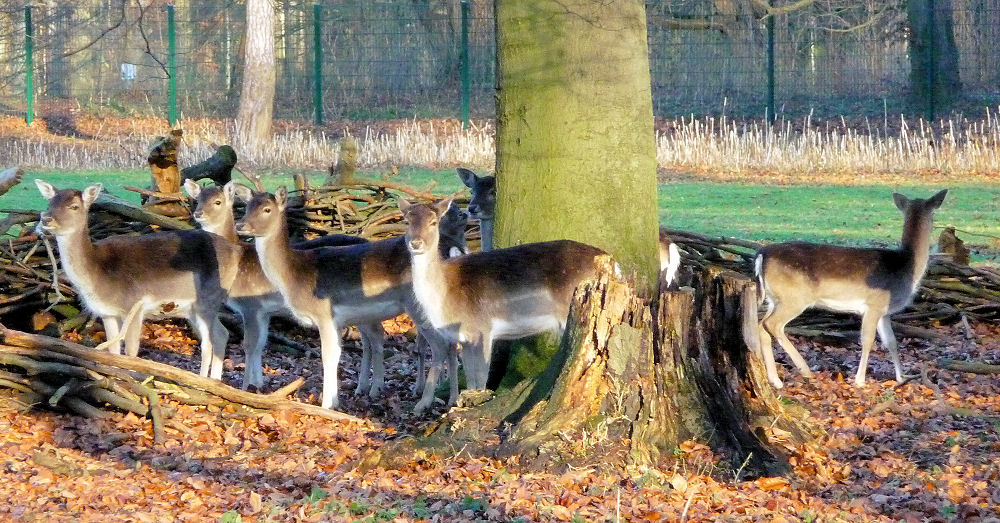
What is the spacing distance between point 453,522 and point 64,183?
17.1m

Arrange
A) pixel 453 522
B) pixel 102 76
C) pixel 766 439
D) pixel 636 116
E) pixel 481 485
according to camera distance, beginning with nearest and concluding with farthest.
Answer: pixel 453 522 < pixel 481 485 < pixel 766 439 < pixel 636 116 < pixel 102 76

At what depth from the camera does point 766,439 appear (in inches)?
273

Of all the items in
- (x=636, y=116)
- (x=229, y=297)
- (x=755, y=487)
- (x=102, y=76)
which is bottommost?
(x=755, y=487)

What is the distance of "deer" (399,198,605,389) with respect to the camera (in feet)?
27.0

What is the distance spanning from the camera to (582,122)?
7867 millimetres

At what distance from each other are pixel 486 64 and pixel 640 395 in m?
27.4

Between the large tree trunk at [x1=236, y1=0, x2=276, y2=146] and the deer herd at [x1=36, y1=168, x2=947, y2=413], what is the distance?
19157 millimetres

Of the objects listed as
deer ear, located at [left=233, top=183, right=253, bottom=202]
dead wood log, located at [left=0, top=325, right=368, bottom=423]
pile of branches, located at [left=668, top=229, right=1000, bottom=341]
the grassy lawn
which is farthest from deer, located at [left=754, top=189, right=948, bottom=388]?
the grassy lawn

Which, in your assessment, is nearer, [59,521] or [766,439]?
[59,521]

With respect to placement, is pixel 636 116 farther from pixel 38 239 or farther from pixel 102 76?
pixel 102 76

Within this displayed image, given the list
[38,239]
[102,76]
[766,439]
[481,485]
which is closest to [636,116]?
[766,439]

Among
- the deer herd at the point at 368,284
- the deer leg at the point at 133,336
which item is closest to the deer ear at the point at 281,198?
the deer herd at the point at 368,284

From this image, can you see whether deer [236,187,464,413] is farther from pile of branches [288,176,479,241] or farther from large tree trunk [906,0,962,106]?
large tree trunk [906,0,962,106]

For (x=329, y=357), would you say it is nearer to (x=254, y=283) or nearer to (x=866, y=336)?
(x=254, y=283)
